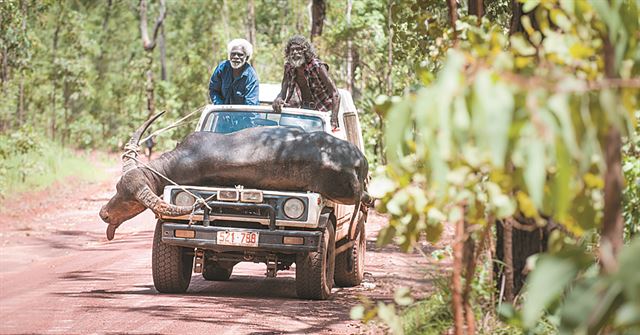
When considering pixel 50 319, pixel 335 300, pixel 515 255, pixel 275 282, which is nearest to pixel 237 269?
pixel 275 282

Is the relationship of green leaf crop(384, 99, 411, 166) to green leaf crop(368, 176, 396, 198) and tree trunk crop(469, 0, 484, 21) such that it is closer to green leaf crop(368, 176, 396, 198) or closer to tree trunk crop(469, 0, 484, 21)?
green leaf crop(368, 176, 396, 198)

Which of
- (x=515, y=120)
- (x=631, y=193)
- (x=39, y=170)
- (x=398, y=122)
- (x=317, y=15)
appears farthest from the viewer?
(x=39, y=170)

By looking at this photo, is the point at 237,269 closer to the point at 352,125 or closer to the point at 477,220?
the point at 352,125

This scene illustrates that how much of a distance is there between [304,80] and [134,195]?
3.04 m

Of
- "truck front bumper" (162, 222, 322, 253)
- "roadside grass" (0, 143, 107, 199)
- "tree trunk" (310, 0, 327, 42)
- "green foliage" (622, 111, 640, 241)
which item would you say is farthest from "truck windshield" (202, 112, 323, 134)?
"tree trunk" (310, 0, 327, 42)

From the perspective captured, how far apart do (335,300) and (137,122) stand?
37.7 metres

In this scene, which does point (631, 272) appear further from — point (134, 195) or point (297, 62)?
point (297, 62)

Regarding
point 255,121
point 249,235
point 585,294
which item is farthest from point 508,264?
point 255,121

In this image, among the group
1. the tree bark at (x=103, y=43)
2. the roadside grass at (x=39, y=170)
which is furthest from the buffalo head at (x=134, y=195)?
the tree bark at (x=103, y=43)

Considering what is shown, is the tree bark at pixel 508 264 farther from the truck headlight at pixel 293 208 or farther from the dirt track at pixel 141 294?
the truck headlight at pixel 293 208

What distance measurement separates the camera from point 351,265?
1131 centimetres

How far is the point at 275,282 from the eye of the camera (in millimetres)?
11828

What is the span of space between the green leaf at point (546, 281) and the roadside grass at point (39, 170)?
68.8ft

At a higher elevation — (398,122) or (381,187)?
(398,122)
